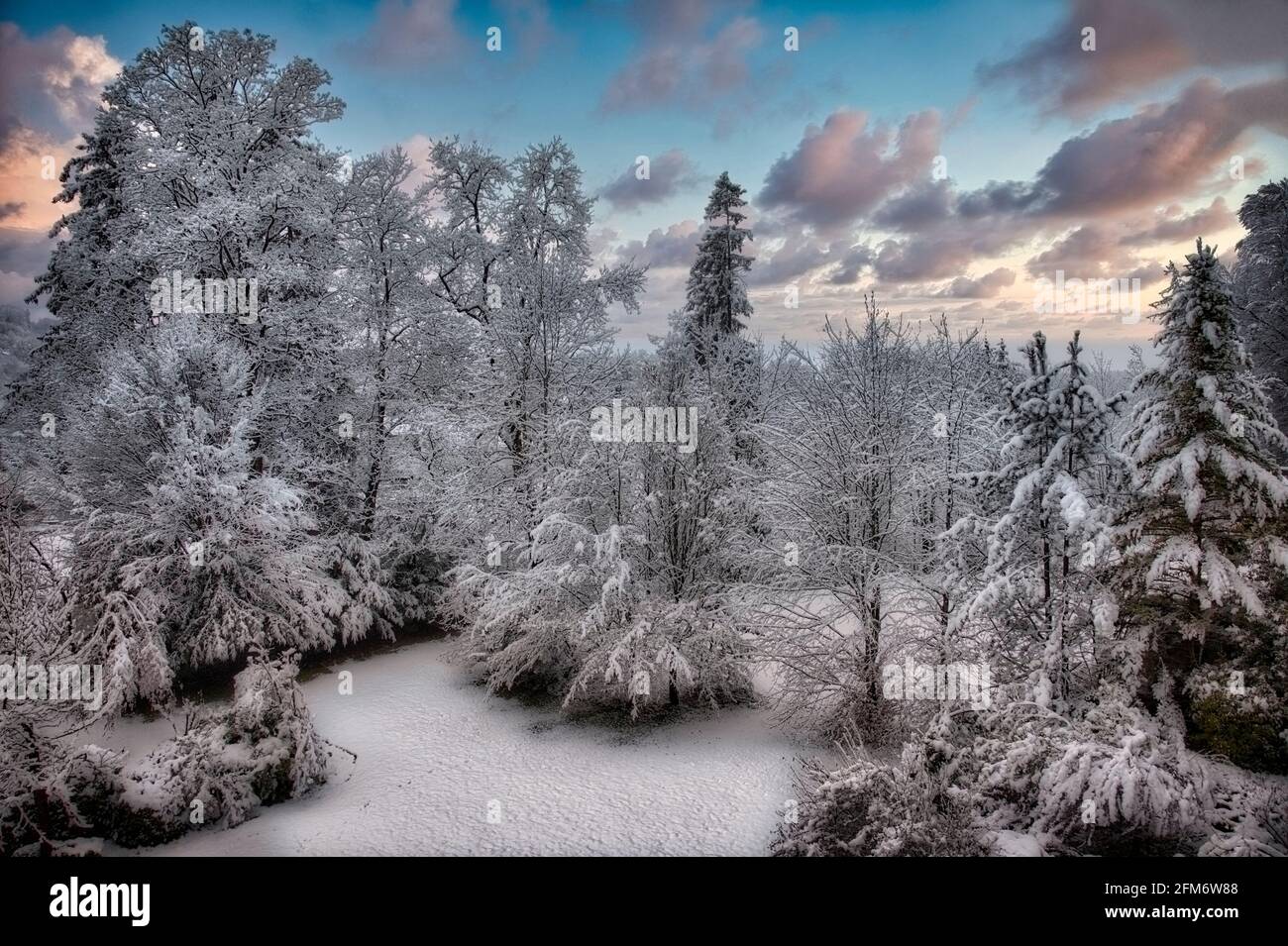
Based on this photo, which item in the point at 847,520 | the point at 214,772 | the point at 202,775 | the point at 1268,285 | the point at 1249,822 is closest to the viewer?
the point at 1249,822

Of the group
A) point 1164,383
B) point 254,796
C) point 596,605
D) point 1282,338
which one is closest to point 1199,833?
point 1164,383

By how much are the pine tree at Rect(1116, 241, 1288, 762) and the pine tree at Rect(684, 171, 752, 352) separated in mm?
19232

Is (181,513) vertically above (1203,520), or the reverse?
(181,513)

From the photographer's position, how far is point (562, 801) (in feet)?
32.2

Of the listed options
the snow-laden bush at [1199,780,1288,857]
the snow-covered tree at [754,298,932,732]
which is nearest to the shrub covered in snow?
the snow-covered tree at [754,298,932,732]

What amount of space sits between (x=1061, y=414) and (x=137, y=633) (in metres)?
15.8

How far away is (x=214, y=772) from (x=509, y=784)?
4.20 metres

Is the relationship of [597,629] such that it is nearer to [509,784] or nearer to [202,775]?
[509,784]

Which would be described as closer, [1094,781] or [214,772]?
[1094,781]

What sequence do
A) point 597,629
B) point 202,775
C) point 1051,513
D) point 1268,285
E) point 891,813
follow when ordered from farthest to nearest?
point 1268,285 < point 597,629 < point 202,775 < point 1051,513 < point 891,813

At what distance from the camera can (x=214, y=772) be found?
9422 mm

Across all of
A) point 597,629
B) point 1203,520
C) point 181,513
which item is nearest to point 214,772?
point 181,513

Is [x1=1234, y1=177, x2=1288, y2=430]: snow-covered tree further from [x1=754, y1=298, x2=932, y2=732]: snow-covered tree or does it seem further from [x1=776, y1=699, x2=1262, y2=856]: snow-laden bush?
[x1=776, y1=699, x2=1262, y2=856]: snow-laden bush
